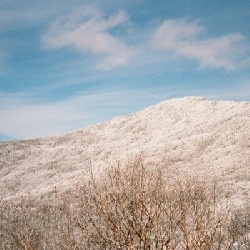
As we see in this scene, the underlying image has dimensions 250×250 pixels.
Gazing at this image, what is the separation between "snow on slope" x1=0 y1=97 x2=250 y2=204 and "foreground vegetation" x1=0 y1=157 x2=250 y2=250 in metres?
7.12

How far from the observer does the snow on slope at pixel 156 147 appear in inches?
1467

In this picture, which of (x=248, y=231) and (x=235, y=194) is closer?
(x=248, y=231)

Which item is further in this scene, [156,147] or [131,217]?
[156,147]

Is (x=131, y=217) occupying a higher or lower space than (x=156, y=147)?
lower

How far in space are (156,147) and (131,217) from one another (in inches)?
1426

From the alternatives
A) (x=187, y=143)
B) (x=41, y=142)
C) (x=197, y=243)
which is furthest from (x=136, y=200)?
(x=41, y=142)

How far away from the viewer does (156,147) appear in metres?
49.8

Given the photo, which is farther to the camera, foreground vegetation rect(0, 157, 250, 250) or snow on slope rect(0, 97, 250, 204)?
snow on slope rect(0, 97, 250, 204)

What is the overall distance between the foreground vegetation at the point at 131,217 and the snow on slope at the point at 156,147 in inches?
280

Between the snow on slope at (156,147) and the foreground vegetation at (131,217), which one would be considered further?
the snow on slope at (156,147)

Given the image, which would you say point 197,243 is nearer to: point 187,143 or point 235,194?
point 235,194

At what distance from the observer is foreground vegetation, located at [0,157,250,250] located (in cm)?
931

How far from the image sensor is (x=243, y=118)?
50812 millimetres

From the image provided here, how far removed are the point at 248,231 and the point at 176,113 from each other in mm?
54266
